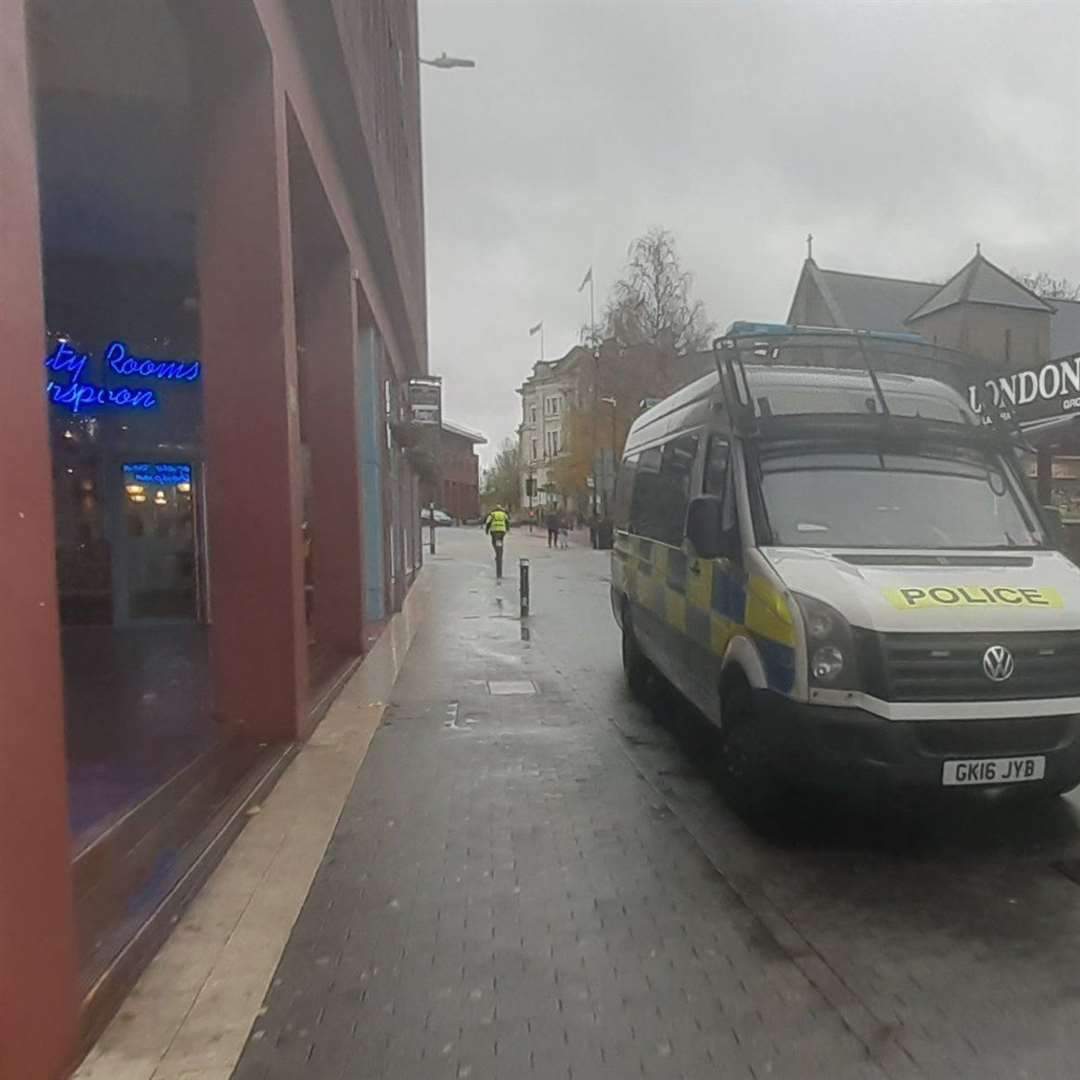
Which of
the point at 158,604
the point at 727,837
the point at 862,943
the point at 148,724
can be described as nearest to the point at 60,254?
the point at 158,604

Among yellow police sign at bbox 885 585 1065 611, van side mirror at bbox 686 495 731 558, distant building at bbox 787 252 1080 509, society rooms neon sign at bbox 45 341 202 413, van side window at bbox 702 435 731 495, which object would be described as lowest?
yellow police sign at bbox 885 585 1065 611

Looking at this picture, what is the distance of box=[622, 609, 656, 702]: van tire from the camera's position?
8734 millimetres

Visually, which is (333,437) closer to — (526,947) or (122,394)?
(122,394)

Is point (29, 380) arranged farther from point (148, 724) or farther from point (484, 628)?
point (484, 628)

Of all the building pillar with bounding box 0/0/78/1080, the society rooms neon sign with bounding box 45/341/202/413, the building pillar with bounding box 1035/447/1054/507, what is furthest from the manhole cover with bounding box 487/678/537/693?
the building pillar with bounding box 1035/447/1054/507

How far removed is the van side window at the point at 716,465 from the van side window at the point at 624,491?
3.08 meters

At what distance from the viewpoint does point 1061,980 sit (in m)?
3.39

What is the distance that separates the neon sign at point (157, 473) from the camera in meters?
12.5

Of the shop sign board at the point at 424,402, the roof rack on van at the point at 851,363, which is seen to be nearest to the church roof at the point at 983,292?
the shop sign board at the point at 424,402

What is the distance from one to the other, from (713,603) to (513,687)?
13.0 ft

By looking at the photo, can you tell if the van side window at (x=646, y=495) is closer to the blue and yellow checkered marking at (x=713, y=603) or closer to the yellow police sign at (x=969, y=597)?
the blue and yellow checkered marking at (x=713, y=603)

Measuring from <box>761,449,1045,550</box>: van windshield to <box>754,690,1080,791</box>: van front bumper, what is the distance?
116 centimetres

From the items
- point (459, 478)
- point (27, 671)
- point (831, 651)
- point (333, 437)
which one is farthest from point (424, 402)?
point (459, 478)

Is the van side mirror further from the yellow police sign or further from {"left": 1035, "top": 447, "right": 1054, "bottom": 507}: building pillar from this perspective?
{"left": 1035, "top": 447, "right": 1054, "bottom": 507}: building pillar
